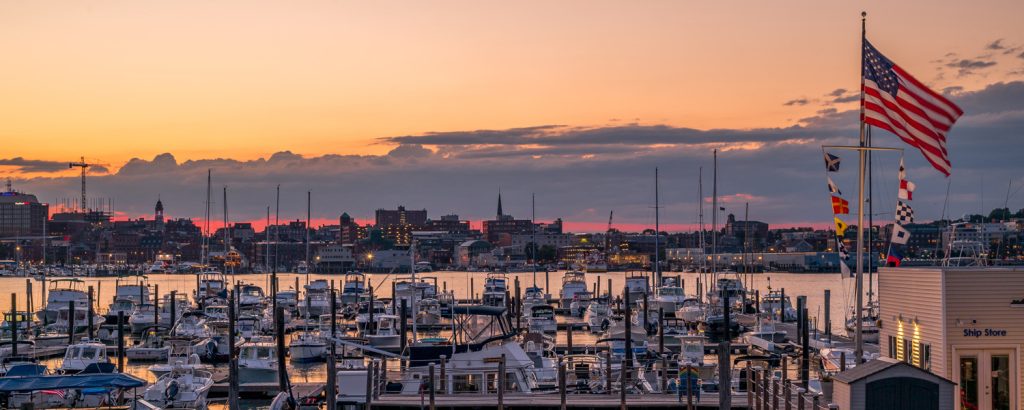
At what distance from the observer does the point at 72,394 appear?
39.0 m

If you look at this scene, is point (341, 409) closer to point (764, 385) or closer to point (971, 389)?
point (764, 385)

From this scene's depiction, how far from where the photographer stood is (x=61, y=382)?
33375mm

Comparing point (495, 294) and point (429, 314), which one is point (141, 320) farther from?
point (495, 294)

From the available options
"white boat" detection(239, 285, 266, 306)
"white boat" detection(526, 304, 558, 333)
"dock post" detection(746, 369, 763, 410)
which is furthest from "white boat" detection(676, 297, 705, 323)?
"dock post" detection(746, 369, 763, 410)

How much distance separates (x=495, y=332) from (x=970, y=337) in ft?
49.5

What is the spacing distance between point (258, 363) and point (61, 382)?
16072mm

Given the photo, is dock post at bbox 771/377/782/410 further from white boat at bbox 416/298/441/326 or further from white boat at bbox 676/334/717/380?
white boat at bbox 416/298/441/326

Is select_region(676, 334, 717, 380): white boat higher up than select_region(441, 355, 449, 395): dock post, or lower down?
lower down

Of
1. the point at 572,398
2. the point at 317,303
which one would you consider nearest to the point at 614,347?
the point at 572,398

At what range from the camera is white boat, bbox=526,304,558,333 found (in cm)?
7162

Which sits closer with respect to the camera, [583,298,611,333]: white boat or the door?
the door

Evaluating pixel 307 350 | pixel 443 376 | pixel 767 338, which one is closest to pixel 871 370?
pixel 443 376

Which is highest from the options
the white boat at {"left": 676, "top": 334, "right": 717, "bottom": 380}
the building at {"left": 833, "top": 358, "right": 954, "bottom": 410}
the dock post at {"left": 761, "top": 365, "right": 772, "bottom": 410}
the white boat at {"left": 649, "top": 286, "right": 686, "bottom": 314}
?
the building at {"left": 833, "top": 358, "right": 954, "bottom": 410}

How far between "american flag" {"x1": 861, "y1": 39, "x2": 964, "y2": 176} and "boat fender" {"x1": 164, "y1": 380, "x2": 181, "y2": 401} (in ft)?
81.1
